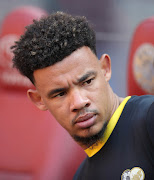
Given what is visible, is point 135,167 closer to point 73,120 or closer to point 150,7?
point 73,120

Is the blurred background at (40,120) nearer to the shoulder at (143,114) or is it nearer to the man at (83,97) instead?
the man at (83,97)

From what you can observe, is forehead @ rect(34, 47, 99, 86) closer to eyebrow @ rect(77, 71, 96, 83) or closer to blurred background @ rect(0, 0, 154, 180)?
eyebrow @ rect(77, 71, 96, 83)

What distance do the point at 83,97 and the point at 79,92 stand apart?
3cm

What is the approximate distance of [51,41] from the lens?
1024 mm

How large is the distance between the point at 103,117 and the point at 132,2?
312 centimetres

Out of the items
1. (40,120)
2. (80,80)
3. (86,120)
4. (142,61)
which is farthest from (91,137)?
(40,120)

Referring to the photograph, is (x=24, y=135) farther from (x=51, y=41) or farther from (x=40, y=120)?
(x=51, y=41)

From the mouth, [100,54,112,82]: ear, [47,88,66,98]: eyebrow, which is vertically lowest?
the mouth

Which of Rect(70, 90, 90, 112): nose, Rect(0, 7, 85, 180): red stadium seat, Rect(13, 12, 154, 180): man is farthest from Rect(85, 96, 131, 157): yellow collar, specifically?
Rect(0, 7, 85, 180): red stadium seat

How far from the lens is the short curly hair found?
3.36 feet

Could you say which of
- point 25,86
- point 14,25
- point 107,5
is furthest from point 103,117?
point 107,5

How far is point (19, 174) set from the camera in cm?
227

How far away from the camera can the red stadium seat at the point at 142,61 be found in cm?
183

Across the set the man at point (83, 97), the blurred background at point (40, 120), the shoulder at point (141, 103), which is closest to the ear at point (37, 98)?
the man at point (83, 97)
